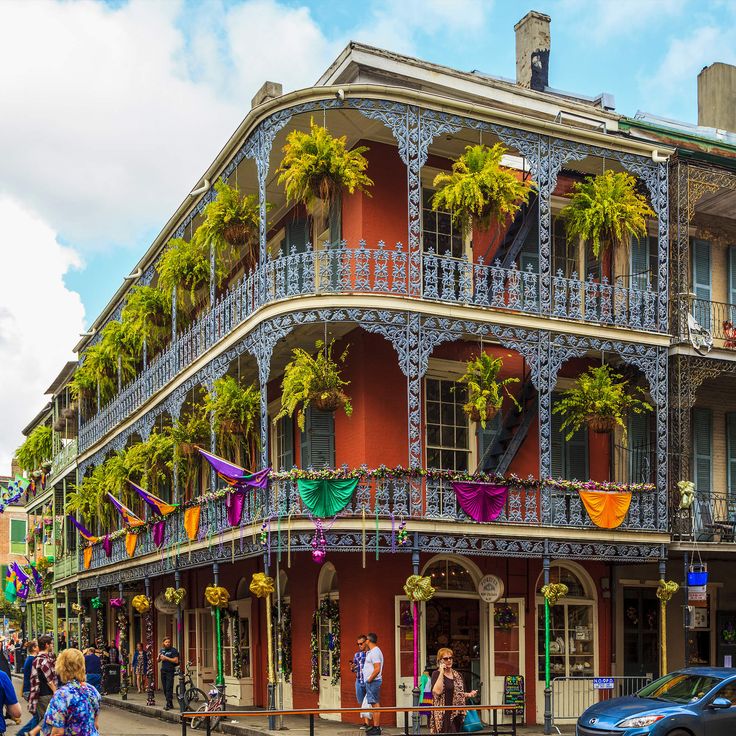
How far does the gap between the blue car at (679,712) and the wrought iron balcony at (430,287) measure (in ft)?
23.9

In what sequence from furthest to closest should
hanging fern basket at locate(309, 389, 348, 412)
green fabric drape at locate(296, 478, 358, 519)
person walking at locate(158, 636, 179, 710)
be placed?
1. person walking at locate(158, 636, 179, 710)
2. hanging fern basket at locate(309, 389, 348, 412)
3. green fabric drape at locate(296, 478, 358, 519)

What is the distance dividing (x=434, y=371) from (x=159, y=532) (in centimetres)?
858

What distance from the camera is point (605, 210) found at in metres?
21.2

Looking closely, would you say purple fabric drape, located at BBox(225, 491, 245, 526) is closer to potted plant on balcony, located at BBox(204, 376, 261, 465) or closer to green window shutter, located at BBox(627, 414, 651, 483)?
potted plant on balcony, located at BBox(204, 376, 261, 465)

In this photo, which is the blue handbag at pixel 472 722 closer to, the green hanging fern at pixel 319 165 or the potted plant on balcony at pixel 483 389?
the potted plant on balcony at pixel 483 389

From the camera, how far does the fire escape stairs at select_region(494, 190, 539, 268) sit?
21250 millimetres

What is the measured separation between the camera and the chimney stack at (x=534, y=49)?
2741cm

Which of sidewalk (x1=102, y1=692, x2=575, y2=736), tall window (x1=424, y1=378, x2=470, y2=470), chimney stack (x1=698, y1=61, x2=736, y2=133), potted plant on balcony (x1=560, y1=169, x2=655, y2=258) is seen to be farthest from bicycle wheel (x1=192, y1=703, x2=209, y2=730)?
chimney stack (x1=698, y1=61, x2=736, y2=133)

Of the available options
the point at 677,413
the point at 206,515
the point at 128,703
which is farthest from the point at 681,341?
the point at 128,703

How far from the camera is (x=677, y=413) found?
21719 millimetres

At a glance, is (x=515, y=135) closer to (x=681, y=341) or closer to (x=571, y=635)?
(x=681, y=341)

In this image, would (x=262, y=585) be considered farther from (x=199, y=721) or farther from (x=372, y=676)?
(x=199, y=721)

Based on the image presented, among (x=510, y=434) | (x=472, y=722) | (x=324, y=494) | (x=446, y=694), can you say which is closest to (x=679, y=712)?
(x=446, y=694)

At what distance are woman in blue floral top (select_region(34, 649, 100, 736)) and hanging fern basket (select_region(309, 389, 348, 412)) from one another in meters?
9.96
